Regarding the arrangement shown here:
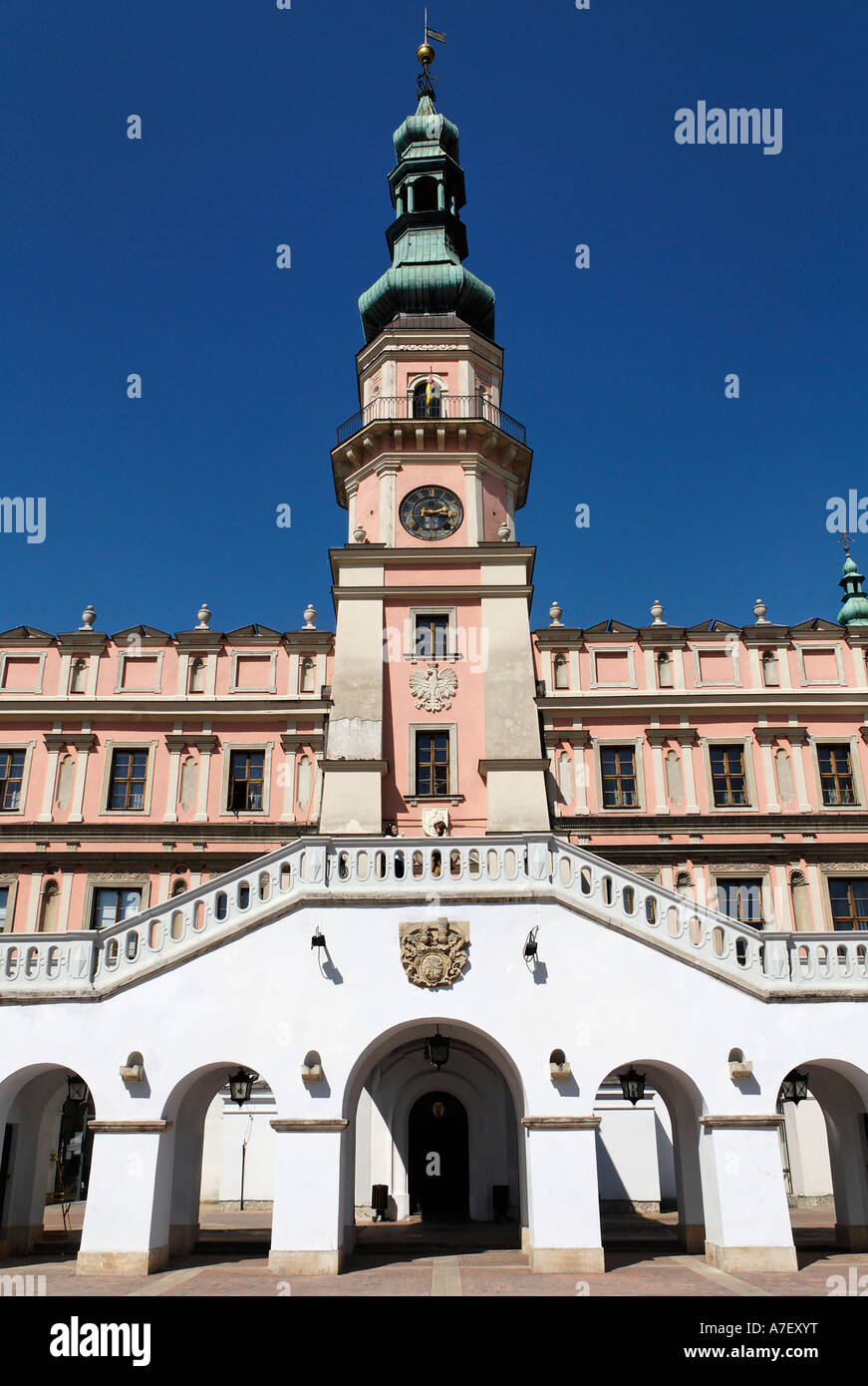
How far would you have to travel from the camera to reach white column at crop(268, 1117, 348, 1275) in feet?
54.5

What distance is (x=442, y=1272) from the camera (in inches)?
668

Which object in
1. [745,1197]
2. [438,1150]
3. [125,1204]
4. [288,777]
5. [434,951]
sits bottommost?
[125,1204]

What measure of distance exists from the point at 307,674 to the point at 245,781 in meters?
3.98

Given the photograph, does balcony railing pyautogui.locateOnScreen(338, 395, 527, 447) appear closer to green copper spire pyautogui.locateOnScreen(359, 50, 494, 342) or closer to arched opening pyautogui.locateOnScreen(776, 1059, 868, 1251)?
green copper spire pyautogui.locateOnScreen(359, 50, 494, 342)

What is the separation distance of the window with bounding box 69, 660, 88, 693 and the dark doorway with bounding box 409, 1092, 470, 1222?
1654 cm

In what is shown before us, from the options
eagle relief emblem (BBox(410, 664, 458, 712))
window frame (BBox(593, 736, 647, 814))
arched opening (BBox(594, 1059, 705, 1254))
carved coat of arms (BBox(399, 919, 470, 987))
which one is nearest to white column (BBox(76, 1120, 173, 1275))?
carved coat of arms (BBox(399, 919, 470, 987))

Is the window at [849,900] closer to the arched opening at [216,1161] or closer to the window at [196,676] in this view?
the arched opening at [216,1161]

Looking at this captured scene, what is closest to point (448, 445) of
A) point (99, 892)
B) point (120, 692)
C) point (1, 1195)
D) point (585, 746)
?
point (585, 746)

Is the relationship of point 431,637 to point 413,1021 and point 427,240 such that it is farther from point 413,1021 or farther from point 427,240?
point 427,240

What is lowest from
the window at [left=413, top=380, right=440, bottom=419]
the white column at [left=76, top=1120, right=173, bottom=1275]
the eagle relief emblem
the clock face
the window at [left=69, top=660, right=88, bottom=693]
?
the white column at [left=76, top=1120, right=173, bottom=1275]

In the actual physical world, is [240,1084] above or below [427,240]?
below

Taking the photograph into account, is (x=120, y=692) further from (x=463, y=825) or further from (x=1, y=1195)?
(x=1, y=1195)

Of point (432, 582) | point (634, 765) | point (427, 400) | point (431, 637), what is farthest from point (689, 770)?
point (427, 400)
